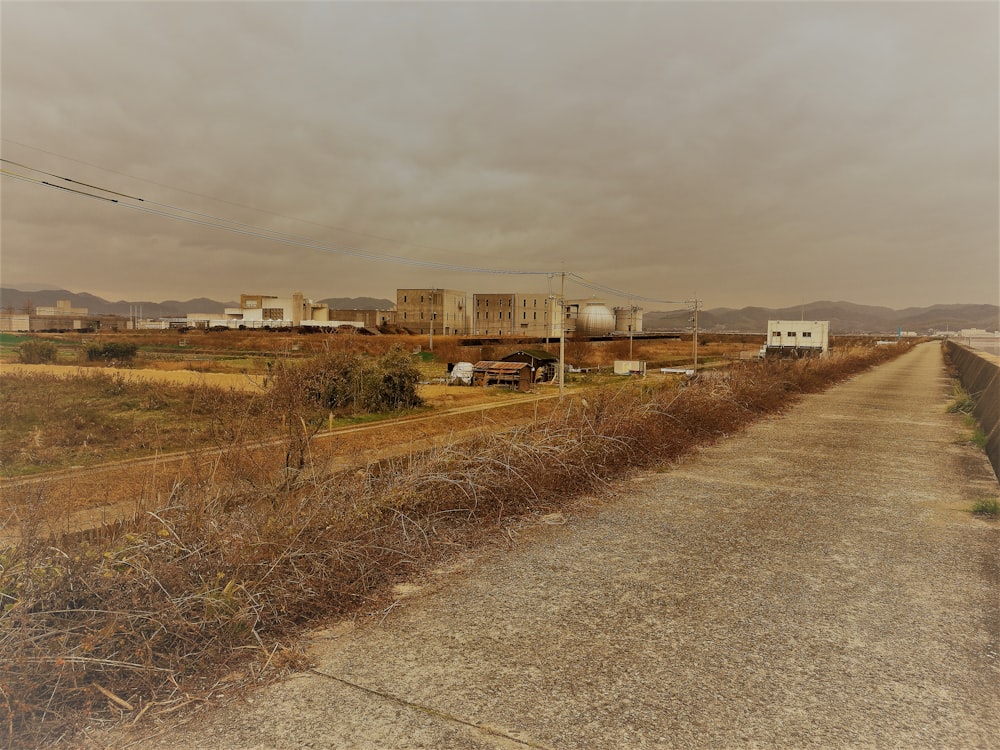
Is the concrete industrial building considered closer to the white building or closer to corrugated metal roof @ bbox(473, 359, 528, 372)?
corrugated metal roof @ bbox(473, 359, 528, 372)

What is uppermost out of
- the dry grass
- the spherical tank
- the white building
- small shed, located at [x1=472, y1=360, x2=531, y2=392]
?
the spherical tank

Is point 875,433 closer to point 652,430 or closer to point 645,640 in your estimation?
point 652,430

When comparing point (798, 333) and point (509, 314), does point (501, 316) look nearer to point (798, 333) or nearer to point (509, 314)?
point (509, 314)

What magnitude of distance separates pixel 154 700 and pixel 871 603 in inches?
194

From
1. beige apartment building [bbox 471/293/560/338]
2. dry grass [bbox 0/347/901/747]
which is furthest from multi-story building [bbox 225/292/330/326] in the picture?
dry grass [bbox 0/347/901/747]

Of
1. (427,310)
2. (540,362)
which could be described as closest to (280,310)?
(427,310)

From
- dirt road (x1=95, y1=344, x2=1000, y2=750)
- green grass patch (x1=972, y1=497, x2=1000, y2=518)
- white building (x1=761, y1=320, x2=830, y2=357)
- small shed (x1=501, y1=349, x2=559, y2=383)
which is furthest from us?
white building (x1=761, y1=320, x2=830, y2=357)

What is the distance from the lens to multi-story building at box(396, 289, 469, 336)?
93438 millimetres

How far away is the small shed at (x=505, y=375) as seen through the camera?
104 ft

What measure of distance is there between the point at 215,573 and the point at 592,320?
4138 inches

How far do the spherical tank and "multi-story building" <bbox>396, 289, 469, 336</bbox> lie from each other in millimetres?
23469

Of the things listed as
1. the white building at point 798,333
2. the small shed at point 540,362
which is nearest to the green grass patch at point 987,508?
the small shed at point 540,362

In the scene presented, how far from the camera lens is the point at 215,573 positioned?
407 centimetres

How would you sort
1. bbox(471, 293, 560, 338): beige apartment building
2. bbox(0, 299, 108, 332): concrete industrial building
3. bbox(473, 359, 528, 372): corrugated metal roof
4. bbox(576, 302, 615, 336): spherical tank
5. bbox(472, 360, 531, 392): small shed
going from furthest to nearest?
bbox(576, 302, 615, 336): spherical tank < bbox(471, 293, 560, 338): beige apartment building < bbox(0, 299, 108, 332): concrete industrial building < bbox(473, 359, 528, 372): corrugated metal roof < bbox(472, 360, 531, 392): small shed
